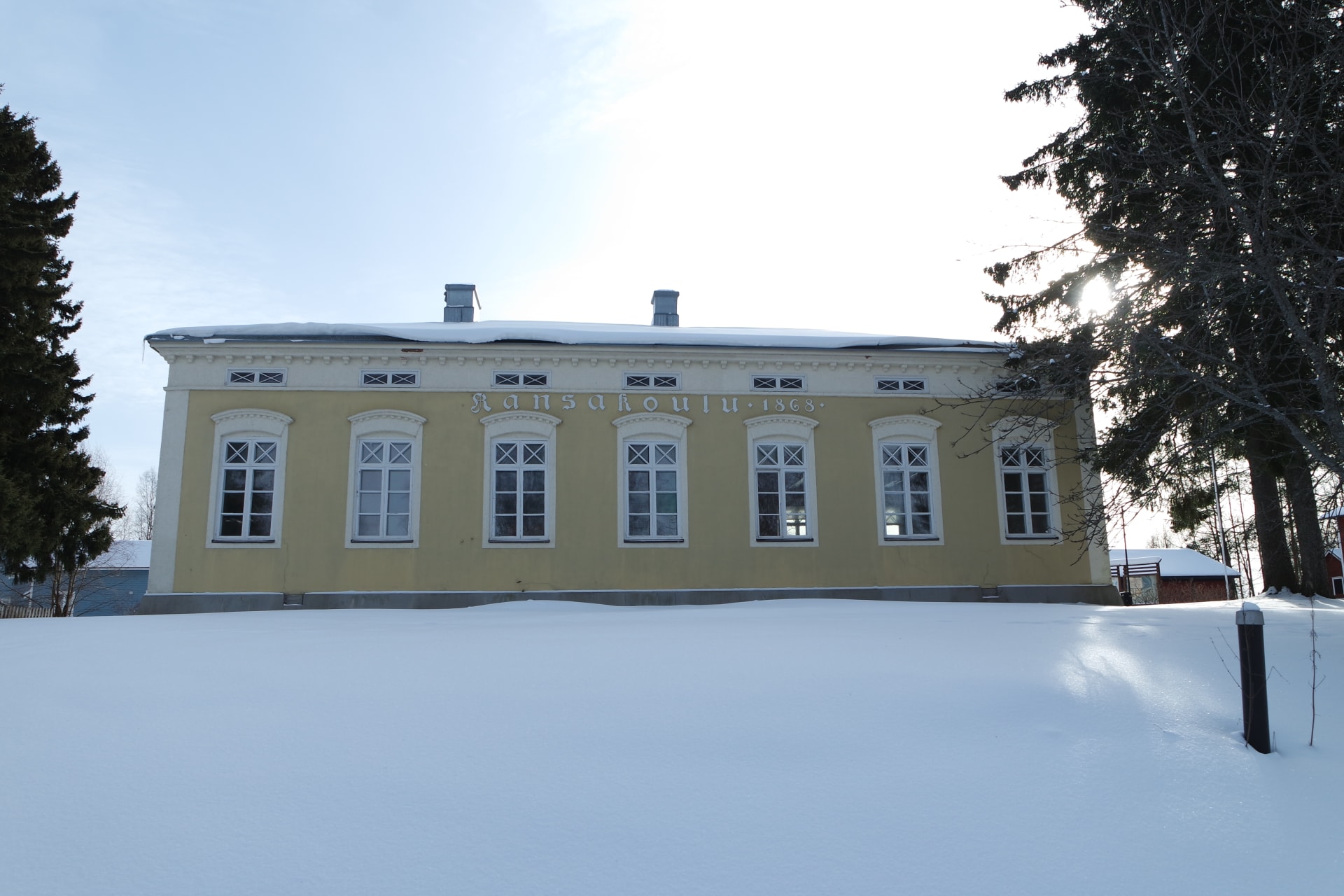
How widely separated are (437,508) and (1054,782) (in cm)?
1223

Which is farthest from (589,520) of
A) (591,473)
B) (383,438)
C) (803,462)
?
(803,462)

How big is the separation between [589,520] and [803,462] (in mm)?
3908

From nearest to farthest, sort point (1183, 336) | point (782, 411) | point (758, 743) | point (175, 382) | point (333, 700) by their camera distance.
Answer: point (758, 743) → point (333, 700) → point (1183, 336) → point (175, 382) → point (782, 411)

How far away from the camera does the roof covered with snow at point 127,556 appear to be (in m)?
37.1

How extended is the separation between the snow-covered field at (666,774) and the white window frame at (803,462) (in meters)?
8.50

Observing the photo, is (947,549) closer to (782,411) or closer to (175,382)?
(782,411)

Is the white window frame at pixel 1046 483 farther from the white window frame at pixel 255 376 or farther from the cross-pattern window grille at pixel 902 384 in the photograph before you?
the white window frame at pixel 255 376

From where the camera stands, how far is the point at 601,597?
14758mm

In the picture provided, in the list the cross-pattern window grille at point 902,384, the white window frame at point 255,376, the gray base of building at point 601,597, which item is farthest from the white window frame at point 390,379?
the cross-pattern window grille at point 902,384

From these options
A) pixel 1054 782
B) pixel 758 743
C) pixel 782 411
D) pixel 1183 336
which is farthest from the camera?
pixel 782 411

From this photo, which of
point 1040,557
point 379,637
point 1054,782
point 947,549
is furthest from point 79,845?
point 1040,557

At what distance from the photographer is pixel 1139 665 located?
6141mm

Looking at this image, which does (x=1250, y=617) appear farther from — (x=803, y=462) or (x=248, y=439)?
(x=248, y=439)

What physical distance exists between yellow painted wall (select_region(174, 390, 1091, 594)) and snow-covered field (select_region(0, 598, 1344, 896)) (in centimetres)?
785
